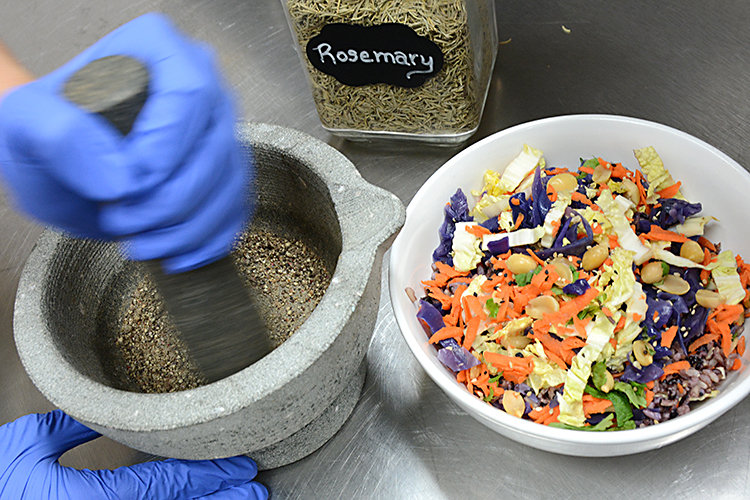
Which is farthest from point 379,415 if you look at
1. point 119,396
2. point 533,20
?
point 533,20


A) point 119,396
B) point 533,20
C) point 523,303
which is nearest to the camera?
point 119,396

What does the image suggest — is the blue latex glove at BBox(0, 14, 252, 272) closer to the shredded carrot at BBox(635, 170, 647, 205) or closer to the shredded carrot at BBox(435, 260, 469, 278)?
the shredded carrot at BBox(435, 260, 469, 278)

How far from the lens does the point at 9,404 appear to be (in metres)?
1.04

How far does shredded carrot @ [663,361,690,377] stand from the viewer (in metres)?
0.76

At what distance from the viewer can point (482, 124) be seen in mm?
1195

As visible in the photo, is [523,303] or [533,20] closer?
[523,303]

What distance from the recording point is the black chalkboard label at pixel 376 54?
93 centimetres

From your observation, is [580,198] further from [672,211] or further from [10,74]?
[10,74]

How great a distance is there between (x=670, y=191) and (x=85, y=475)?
2.86ft

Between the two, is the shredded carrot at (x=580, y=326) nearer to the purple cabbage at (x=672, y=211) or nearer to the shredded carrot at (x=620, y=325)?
the shredded carrot at (x=620, y=325)

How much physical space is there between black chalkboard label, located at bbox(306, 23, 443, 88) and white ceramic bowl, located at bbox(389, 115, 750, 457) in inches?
6.2

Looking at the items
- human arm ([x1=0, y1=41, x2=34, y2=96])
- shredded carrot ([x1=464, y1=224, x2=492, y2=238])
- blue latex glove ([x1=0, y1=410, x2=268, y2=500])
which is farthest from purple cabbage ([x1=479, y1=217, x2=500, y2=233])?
human arm ([x1=0, y1=41, x2=34, y2=96])

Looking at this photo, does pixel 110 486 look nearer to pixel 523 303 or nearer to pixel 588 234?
pixel 523 303

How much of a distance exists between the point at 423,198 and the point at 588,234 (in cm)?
22
